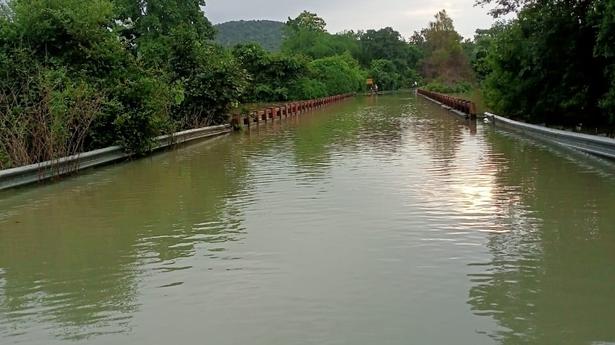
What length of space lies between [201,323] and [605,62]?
1691 cm

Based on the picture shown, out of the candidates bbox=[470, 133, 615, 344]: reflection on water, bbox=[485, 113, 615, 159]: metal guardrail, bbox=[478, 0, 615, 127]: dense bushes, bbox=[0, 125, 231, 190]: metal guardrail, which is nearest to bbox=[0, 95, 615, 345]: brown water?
bbox=[470, 133, 615, 344]: reflection on water

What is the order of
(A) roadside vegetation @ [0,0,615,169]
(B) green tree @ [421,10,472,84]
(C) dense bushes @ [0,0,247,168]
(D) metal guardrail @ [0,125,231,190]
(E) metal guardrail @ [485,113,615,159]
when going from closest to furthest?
1. (D) metal guardrail @ [0,125,231,190]
2. (C) dense bushes @ [0,0,247,168]
3. (A) roadside vegetation @ [0,0,615,169]
4. (E) metal guardrail @ [485,113,615,159]
5. (B) green tree @ [421,10,472,84]

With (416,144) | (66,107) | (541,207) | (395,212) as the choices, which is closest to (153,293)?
(395,212)

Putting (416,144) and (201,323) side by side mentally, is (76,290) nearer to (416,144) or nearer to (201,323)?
(201,323)

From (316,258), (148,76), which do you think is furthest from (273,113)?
(316,258)

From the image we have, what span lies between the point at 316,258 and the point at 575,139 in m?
12.6

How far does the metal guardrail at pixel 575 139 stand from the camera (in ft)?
48.9

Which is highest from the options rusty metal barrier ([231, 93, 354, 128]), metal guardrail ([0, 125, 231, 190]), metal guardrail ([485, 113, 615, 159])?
rusty metal barrier ([231, 93, 354, 128])

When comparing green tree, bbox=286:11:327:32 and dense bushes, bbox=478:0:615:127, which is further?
green tree, bbox=286:11:327:32

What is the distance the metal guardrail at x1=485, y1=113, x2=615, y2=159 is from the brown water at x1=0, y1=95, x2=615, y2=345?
1734 millimetres

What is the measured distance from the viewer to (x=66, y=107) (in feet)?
46.9

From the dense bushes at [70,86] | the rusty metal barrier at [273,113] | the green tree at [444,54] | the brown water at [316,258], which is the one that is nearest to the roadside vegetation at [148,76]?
the dense bushes at [70,86]

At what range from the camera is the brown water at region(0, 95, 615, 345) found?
5.11 metres

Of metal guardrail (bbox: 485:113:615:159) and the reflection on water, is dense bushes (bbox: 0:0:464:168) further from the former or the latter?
metal guardrail (bbox: 485:113:615:159)
